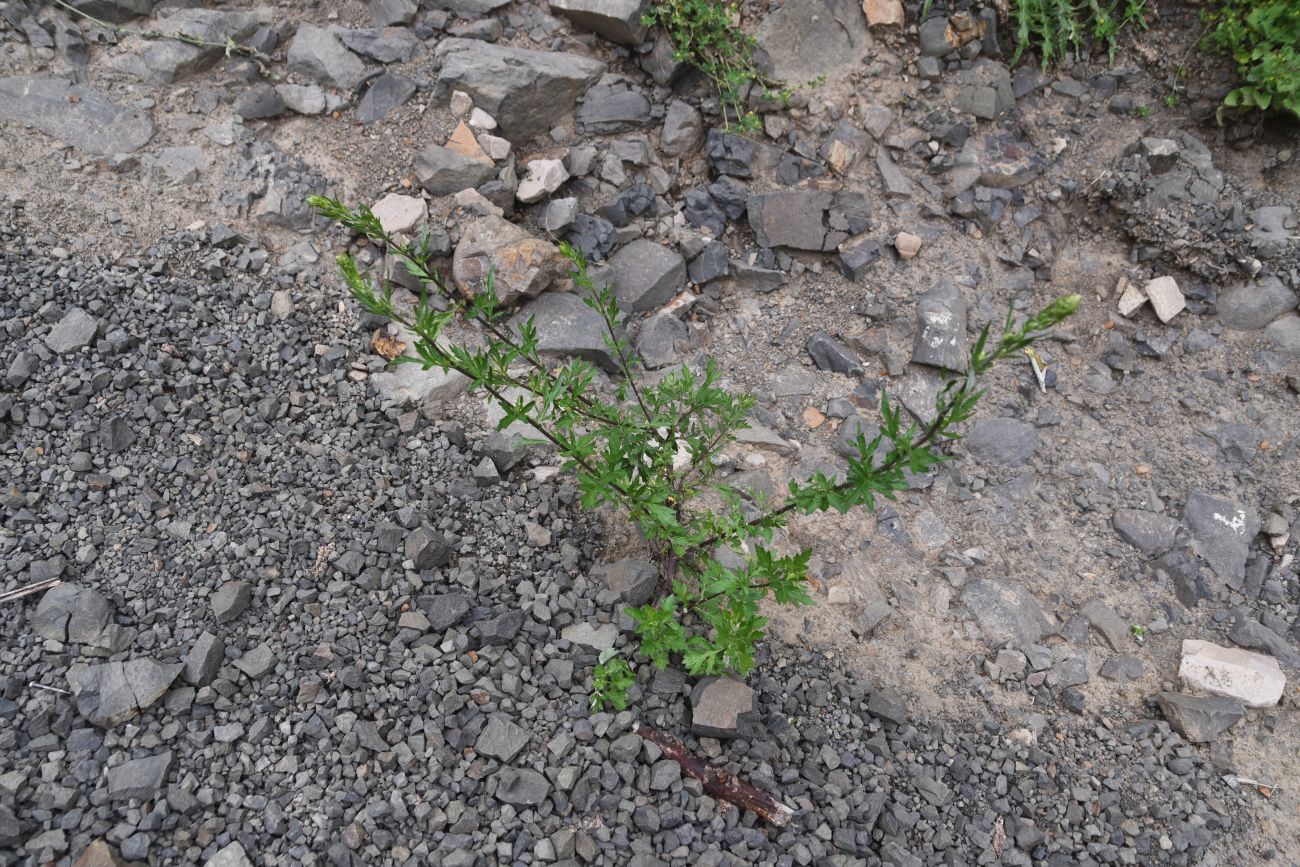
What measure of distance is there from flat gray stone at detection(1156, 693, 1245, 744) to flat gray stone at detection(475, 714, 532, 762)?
2.42 metres

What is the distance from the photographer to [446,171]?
4.12m

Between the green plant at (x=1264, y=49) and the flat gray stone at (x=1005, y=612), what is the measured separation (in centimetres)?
289

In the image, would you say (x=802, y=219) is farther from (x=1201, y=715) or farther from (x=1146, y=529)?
(x=1201, y=715)

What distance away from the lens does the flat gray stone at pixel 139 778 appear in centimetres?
259

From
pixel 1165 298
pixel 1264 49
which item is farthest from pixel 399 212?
pixel 1264 49

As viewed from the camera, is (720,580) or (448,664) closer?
(720,580)

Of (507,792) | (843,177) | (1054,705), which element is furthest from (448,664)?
(843,177)

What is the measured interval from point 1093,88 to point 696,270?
2.50 metres

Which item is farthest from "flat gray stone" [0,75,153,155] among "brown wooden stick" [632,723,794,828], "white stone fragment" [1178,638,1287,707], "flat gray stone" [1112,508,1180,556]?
"white stone fragment" [1178,638,1287,707]

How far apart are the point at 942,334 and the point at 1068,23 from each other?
2026 mm

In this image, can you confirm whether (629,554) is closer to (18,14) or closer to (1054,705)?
(1054,705)

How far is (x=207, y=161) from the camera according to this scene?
4.04 m

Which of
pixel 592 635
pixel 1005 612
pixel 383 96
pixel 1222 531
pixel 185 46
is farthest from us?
pixel 383 96

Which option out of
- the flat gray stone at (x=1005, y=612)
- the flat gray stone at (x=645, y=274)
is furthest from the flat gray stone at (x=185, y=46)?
the flat gray stone at (x=1005, y=612)
